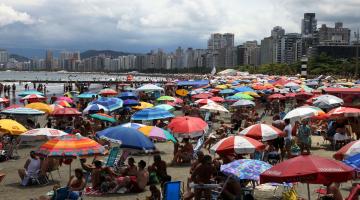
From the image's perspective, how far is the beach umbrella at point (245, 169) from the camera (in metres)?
8.39

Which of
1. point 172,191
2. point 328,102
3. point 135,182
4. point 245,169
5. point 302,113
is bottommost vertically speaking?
point 135,182

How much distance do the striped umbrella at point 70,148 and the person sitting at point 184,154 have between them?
175 inches

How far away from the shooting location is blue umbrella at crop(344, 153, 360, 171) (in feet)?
25.8

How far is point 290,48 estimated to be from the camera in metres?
190

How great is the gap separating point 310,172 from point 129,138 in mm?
5100

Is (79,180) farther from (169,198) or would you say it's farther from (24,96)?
(24,96)

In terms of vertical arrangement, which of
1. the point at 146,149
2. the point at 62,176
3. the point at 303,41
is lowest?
the point at 62,176

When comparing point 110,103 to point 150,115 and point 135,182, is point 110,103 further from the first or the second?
point 135,182

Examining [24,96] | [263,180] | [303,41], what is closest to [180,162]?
[263,180]

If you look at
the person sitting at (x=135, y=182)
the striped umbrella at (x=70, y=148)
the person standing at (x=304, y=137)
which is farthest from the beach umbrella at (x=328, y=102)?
the striped umbrella at (x=70, y=148)

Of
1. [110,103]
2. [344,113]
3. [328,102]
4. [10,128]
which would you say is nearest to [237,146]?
[10,128]

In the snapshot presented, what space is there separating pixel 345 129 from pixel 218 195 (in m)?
8.77

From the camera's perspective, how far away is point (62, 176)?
1257cm

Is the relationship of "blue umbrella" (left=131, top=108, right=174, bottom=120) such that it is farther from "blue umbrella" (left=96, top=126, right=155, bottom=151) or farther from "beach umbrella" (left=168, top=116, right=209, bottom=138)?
"blue umbrella" (left=96, top=126, right=155, bottom=151)
